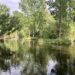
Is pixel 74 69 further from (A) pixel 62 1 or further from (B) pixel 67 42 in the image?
(A) pixel 62 1

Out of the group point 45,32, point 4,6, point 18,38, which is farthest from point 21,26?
point 45,32

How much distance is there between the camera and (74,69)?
17.5 m

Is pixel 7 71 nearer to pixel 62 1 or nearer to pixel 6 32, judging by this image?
pixel 62 1

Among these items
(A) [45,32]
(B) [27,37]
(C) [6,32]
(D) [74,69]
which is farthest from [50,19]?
(D) [74,69]

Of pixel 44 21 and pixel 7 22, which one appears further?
pixel 7 22

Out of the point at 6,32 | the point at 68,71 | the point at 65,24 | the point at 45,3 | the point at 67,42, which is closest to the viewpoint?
the point at 68,71

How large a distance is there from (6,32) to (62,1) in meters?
22.3

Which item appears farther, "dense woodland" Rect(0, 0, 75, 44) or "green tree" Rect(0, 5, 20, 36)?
"green tree" Rect(0, 5, 20, 36)

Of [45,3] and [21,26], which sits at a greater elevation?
[45,3]

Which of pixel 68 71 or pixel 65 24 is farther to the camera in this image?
pixel 65 24

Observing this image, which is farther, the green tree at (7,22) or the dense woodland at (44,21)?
the green tree at (7,22)

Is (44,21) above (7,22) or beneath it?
above

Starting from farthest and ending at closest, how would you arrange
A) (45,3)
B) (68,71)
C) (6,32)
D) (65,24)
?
(6,32), (45,3), (65,24), (68,71)

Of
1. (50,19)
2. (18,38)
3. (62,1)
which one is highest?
(62,1)
